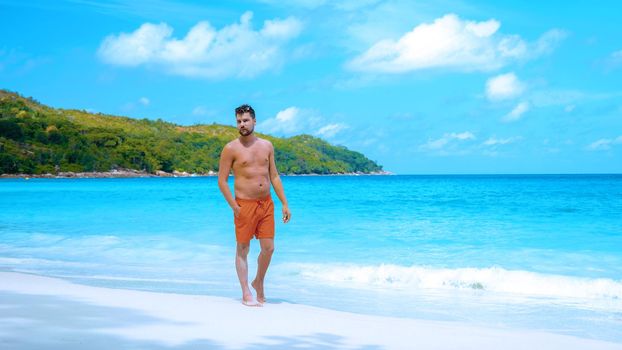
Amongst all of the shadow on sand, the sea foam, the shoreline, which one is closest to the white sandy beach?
the shadow on sand

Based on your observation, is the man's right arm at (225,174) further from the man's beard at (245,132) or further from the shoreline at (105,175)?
the shoreline at (105,175)

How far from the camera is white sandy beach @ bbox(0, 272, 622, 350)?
4.25m

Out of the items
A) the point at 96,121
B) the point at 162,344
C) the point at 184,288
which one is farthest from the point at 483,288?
the point at 96,121

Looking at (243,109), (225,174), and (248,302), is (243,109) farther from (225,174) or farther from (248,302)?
(248,302)

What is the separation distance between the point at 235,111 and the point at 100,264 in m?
6.29

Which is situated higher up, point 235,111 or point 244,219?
point 235,111

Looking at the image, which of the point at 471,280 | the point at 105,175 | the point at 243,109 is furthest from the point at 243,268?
the point at 105,175

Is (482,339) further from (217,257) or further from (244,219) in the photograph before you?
(217,257)

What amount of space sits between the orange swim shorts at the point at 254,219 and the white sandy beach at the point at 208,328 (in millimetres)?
667

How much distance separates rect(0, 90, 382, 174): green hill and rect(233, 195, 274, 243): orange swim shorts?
4265 inches

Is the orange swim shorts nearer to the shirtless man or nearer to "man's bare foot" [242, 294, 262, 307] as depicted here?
the shirtless man

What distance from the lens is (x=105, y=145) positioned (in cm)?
12519

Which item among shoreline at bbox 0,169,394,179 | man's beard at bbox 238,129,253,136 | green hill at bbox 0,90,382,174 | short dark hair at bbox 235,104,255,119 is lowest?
man's beard at bbox 238,129,253,136

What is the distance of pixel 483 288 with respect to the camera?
8766 millimetres
